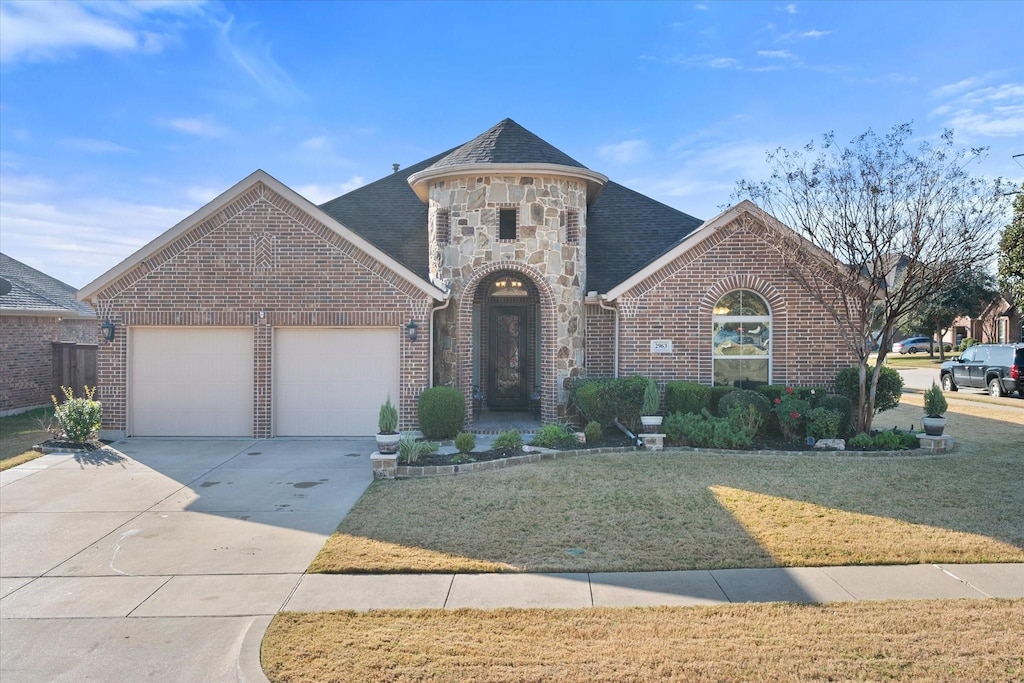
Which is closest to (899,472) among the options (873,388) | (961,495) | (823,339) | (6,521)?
(961,495)

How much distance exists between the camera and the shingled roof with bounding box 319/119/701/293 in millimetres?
15375

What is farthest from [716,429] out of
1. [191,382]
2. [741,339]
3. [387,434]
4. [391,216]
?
[191,382]

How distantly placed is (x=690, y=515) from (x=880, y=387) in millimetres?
7815

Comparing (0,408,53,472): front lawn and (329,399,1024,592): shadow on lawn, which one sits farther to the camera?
(0,408,53,472): front lawn

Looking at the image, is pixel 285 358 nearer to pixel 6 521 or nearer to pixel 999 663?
pixel 6 521

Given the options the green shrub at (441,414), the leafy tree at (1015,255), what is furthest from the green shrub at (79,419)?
the leafy tree at (1015,255)

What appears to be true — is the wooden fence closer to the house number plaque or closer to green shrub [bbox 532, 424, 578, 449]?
green shrub [bbox 532, 424, 578, 449]

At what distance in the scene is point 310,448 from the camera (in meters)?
13.3

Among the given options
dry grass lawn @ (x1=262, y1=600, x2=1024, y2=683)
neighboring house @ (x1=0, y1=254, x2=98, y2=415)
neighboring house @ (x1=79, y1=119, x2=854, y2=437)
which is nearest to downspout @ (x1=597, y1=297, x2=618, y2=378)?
neighboring house @ (x1=79, y1=119, x2=854, y2=437)

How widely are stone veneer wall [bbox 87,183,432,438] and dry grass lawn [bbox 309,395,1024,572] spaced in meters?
4.84

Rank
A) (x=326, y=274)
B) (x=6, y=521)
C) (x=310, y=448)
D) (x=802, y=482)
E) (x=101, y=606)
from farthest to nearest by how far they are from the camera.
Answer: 1. (x=326, y=274)
2. (x=310, y=448)
3. (x=802, y=482)
4. (x=6, y=521)
5. (x=101, y=606)

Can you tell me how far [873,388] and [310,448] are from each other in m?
10.9

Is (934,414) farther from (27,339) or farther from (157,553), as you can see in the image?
(27,339)

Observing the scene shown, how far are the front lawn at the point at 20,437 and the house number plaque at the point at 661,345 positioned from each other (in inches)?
473
